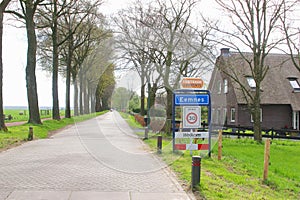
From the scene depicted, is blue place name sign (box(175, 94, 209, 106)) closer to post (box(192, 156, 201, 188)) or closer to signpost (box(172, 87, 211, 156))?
signpost (box(172, 87, 211, 156))

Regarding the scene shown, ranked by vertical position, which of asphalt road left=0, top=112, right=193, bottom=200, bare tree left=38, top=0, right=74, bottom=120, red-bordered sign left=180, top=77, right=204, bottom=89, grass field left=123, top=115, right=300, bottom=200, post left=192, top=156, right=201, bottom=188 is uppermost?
bare tree left=38, top=0, right=74, bottom=120

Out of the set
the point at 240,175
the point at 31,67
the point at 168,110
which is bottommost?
the point at 240,175

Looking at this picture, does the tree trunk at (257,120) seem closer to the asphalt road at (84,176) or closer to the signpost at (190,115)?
the signpost at (190,115)

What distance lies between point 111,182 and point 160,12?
1370cm

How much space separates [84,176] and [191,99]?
14.4ft

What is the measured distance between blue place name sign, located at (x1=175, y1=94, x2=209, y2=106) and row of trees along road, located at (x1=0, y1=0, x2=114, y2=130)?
8.71m

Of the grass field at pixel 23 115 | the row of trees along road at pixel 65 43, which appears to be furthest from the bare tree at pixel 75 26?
the grass field at pixel 23 115

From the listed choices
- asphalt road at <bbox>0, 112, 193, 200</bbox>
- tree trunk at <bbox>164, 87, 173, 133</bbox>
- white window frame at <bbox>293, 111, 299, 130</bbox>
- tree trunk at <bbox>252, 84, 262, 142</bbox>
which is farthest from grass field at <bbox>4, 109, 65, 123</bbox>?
white window frame at <bbox>293, 111, 299, 130</bbox>

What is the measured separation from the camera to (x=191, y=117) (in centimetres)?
1060

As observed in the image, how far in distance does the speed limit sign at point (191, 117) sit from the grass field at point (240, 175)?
3.61 feet

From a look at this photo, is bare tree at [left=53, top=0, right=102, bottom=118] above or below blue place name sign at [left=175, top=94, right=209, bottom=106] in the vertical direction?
above

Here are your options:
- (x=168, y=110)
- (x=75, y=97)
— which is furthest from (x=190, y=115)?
(x=75, y=97)

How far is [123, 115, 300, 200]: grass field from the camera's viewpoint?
7.10m

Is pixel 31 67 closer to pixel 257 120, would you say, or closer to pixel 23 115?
pixel 257 120
